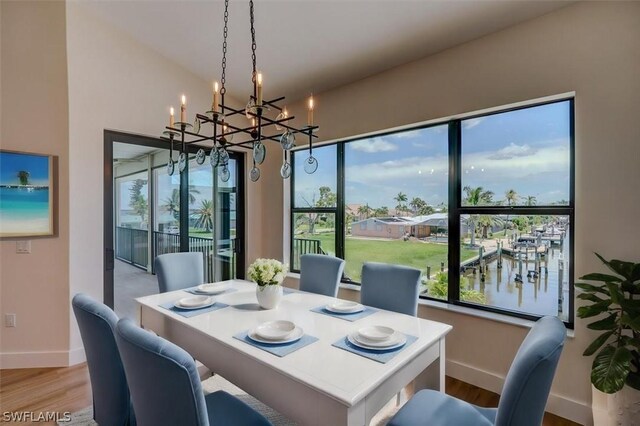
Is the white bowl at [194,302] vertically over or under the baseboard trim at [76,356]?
over

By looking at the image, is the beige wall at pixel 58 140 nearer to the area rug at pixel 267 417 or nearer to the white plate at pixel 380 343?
the area rug at pixel 267 417

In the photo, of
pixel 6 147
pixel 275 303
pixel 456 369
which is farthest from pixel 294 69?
pixel 456 369

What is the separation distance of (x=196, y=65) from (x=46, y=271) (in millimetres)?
2575

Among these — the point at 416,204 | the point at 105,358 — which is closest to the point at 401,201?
the point at 416,204

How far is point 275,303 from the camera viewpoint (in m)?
2.15

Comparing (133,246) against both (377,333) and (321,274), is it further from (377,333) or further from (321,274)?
(377,333)

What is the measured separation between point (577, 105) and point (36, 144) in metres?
4.37

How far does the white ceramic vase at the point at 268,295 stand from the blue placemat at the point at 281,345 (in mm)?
455

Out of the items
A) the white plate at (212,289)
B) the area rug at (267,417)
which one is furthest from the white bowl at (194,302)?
the area rug at (267,417)

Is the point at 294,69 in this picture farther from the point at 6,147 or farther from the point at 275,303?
the point at 6,147

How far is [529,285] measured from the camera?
2.56m

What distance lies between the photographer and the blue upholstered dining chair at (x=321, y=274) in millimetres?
2701

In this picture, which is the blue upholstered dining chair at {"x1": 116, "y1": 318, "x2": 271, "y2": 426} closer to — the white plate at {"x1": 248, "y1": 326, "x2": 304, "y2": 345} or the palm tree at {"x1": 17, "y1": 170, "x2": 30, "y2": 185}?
the white plate at {"x1": 248, "y1": 326, "x2": 304, "y2": 345}

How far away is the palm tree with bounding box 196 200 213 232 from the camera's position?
4051mm
